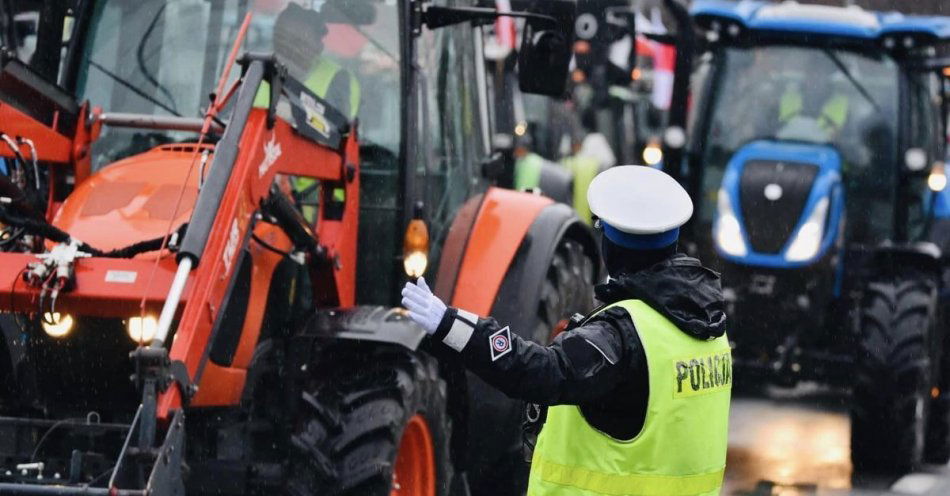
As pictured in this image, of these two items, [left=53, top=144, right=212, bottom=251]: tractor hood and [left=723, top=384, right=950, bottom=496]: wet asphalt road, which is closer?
[left=53, top=144, right=212, bottom=251]: tractor hood

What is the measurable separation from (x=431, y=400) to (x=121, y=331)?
1.15 meters

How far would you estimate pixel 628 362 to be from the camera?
408cm

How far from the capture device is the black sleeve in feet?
12.9

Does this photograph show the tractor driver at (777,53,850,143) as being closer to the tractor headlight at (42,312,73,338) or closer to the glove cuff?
the tractor headlight at (42,312,73,338)

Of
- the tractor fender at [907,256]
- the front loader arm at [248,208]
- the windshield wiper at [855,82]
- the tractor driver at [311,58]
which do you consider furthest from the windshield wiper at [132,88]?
the windshield wiper at [855,82]

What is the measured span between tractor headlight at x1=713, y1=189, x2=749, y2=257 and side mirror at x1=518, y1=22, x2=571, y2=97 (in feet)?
13.6

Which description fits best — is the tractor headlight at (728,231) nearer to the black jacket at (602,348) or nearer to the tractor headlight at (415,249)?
the tractor headlight at (415,249)

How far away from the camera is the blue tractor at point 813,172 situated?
1062 centimetres

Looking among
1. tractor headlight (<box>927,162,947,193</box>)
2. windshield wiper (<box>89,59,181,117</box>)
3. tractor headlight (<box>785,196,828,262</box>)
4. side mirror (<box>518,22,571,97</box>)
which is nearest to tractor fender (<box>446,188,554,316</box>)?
side mirror (<box>518,22,571,97</box>)

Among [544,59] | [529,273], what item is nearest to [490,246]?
[529,273]

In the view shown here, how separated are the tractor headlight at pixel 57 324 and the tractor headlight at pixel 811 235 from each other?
5884mm

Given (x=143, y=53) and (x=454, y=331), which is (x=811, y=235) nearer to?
(x=143, y=53)

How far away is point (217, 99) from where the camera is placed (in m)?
5.94

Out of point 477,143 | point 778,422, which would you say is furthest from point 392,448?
point 778,422
